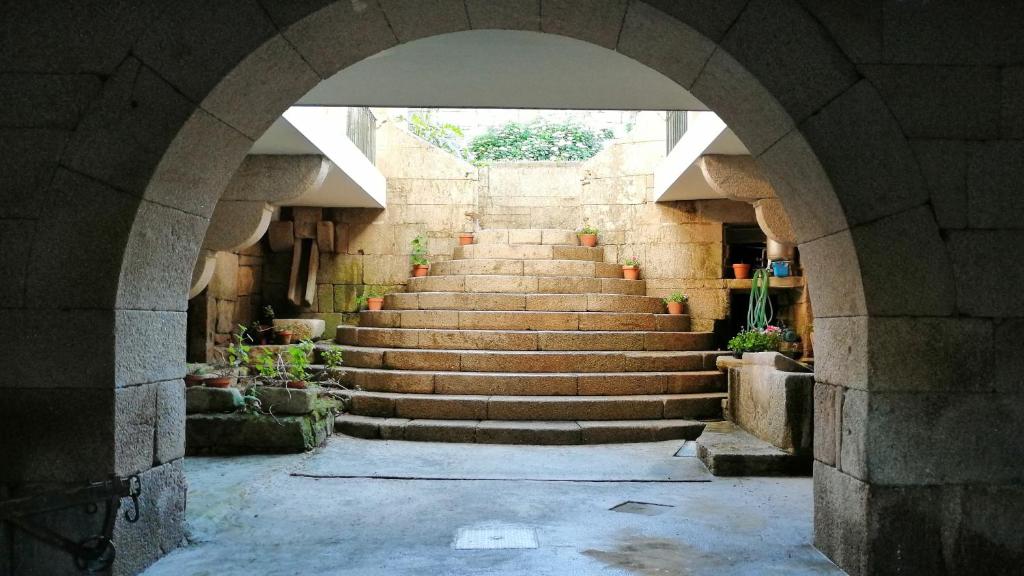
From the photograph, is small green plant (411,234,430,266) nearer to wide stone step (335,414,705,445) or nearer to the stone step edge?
the stone step edge

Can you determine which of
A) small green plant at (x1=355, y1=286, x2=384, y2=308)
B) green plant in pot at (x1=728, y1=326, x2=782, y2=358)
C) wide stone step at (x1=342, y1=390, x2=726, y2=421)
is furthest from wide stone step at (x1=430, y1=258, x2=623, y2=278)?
wide stone step at (x1=342, y1=390, x2=726, y2=421)

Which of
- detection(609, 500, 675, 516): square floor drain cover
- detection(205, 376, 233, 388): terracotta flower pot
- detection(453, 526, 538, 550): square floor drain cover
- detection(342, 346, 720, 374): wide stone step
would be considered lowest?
detection(609, 500, 675, 516): square floor drain cover

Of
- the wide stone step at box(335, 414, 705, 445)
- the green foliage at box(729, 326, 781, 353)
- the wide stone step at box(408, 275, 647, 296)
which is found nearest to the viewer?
the wide stone step at box(335, 414, 705, 445)

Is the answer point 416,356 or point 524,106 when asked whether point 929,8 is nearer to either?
point 524,106

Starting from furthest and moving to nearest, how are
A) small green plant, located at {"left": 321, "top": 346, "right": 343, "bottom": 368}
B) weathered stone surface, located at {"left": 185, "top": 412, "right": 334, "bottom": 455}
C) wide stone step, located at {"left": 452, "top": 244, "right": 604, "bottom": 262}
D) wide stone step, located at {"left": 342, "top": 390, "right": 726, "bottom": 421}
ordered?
wide stone step, located at {"left": 452, "top": 244, "right": 604, "bottom": 262}, small green plant, located at {"left": 321, "top": 346, "right": 343, "bottom": 368}, wide stone step, located at {"left": 342, "top": 390, "right": 726, "bottom": 421}, weathered stone surface, located at {"left": 185, "top": 412, "right": 334, "bottom": 455}

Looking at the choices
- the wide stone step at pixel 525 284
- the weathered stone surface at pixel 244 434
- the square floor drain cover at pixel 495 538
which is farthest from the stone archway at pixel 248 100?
the wide stone step at pixel 525 284

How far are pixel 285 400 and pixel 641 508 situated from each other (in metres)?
2.92

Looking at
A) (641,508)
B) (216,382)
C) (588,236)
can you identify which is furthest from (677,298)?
(216,382)

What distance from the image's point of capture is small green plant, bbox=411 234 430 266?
973cm

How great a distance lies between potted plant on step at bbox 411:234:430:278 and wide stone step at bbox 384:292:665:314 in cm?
125

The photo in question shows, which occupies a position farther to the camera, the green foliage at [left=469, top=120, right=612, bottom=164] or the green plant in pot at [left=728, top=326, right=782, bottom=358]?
the green foliage at [left=469, top=120, right=612, bottom=164]

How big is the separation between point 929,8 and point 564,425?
419cm

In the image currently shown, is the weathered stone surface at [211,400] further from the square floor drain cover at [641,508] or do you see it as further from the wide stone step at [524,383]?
the square floor drain cover at [641,508]

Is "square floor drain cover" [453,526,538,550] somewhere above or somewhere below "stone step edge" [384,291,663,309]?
below
